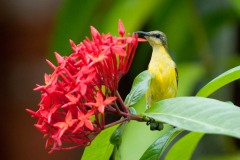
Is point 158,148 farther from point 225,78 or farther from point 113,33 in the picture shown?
point 113,33

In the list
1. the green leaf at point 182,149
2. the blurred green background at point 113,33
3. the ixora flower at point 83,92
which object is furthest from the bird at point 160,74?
the blurred green background at point 113,33

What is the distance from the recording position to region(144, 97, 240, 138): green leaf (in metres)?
1.48

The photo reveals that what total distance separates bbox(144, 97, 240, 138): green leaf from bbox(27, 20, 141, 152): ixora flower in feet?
0.48

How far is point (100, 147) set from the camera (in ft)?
6.38

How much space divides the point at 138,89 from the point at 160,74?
581 mm

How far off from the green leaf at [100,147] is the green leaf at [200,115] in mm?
254

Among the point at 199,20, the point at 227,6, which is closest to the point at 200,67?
the point at 199,20

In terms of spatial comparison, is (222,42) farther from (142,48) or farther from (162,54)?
(162,54)

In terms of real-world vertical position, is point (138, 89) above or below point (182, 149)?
above

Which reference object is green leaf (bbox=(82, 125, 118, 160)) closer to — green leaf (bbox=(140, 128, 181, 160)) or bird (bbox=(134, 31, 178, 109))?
green leaf (bbox=(140, 128, 181, 160))

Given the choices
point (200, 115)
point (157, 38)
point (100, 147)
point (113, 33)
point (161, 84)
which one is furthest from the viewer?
point (113, 33)

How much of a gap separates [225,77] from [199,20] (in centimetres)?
199

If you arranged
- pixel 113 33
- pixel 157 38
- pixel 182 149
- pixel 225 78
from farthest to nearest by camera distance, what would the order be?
pixel 113 33 < pixel 157 38 < pixel 182 149 < pixel 225 78

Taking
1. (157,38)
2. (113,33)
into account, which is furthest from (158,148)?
(113,33)
